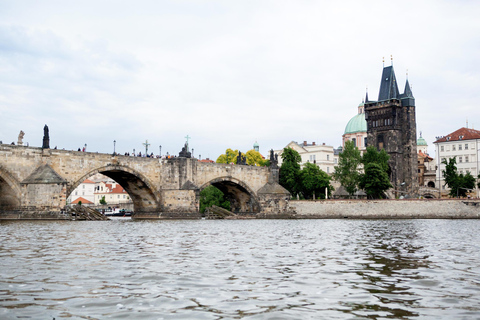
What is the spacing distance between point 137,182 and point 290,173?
20.7m

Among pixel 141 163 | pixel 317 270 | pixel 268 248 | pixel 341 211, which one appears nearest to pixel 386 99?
pixel 341 211

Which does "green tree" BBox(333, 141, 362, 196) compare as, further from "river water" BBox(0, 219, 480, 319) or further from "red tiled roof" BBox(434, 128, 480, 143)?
"river water" BBox(0, 219, 480, 319)

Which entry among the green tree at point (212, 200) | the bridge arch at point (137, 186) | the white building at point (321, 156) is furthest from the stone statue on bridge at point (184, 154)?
the white building at point (321, 156)

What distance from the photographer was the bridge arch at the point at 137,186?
43569mm

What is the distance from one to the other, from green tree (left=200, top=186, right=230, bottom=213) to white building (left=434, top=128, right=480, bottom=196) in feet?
106

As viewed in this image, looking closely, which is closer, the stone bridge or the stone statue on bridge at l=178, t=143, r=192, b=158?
the stone bridge

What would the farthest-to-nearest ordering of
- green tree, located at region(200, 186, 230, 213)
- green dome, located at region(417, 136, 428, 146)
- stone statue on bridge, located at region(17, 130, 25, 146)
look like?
green dome, located at region(417, 136, 428, 146), green tree, located at region(200, 186, 230, 213), stone statue on bridge, located at region(17, 130, 25, 146)

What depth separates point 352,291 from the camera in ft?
26.5

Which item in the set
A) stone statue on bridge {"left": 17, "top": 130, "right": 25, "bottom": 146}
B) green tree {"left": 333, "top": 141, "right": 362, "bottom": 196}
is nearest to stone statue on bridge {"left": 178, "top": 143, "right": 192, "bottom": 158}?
stone statue on bridge {"left": 17, "top": 130, "right": 25, "bottom": 146}

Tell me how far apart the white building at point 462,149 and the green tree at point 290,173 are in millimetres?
26963

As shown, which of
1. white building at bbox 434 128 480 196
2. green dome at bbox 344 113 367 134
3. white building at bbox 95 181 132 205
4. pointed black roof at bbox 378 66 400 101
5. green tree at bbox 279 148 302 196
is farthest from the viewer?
white building at bbox 95 181 132 205

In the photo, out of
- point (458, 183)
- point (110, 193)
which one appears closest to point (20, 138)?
point (458, 183)

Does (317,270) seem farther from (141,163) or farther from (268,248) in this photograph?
(141,163)

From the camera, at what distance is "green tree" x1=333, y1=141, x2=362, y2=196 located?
205 ft
